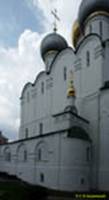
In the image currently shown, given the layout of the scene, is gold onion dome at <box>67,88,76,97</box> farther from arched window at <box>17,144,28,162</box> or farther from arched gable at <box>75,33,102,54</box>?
arched window at <box>17,144,28,162</box>

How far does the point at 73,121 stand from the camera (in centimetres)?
2128

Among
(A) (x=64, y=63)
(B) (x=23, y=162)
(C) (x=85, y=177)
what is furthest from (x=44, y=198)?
(A) (x=64, y=63)

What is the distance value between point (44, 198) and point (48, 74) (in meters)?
15.5

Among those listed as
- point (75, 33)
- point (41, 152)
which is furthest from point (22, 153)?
point (75, 33)

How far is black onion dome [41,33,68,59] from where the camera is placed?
102ft

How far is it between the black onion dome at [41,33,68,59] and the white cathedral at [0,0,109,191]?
3525 mm

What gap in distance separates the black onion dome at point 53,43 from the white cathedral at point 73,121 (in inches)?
139

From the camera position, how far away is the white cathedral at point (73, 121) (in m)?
20.1

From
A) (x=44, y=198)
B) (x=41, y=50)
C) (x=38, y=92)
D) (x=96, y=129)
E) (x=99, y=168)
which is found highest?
(x=41, y=50)

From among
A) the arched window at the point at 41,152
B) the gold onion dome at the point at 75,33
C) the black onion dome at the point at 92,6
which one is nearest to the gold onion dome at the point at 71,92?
the arched window at the point at 41,152

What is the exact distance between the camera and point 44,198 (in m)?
14.2

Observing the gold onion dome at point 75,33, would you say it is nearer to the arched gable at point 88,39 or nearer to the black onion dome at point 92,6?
the black onion dome at point 92,6

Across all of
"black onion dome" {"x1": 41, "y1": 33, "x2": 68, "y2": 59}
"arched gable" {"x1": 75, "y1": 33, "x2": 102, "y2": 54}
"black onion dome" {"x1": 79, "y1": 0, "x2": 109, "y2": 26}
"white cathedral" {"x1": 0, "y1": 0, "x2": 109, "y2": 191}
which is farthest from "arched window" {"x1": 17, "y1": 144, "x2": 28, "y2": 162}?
"black onion dome" {"x1": 79, "y1": 0, "x2": 109, "y2": 26}

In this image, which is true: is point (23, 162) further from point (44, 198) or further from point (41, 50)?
point (41, 50)
